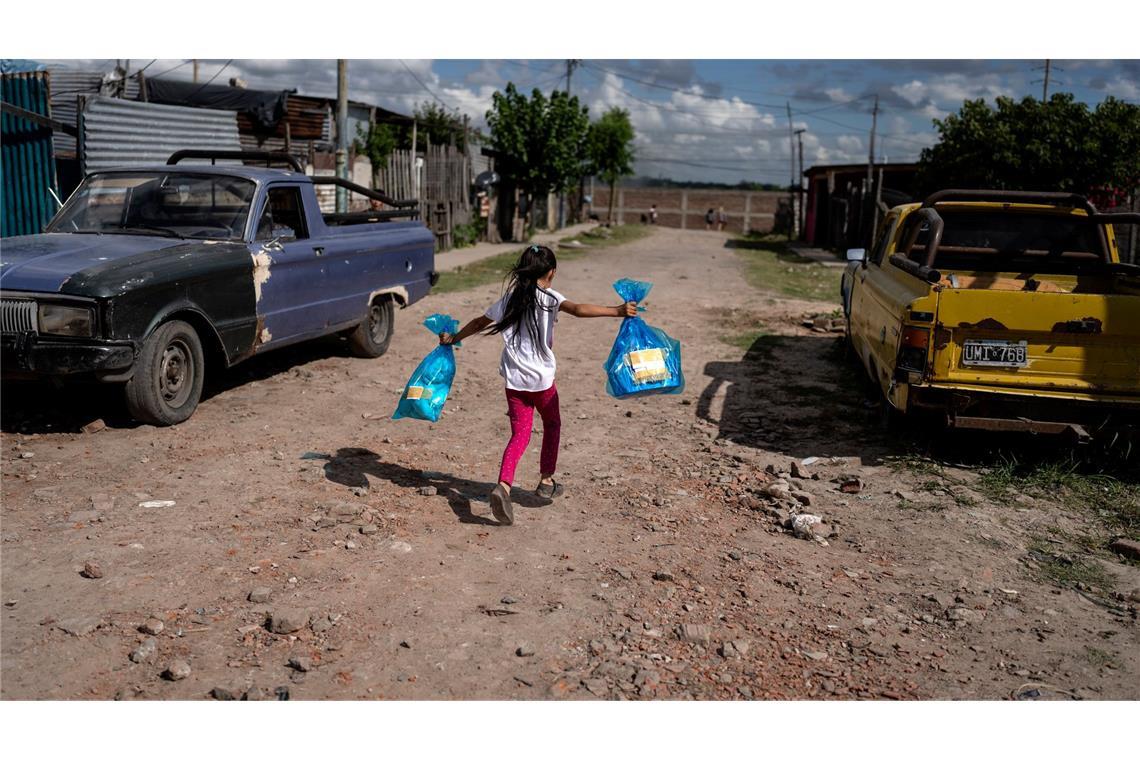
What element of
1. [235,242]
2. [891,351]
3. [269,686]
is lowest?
[269,686]

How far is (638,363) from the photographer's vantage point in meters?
5.50

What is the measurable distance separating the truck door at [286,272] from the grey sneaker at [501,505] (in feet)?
10.7

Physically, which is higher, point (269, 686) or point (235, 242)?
point (235, 242)

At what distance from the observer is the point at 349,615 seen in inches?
158

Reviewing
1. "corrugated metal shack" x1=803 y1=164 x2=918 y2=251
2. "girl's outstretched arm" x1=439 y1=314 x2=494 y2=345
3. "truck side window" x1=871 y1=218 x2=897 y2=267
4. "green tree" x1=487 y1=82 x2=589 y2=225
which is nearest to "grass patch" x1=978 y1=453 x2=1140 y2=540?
"truck side window" x1=871 y1=218 x2=897 y2=267

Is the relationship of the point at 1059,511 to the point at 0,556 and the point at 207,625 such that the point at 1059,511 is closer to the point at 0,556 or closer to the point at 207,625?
the point at 207,625

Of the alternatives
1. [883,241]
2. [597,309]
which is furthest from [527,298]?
[883,241]

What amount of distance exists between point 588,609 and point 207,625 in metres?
1.57

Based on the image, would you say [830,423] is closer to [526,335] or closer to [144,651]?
[526,335]

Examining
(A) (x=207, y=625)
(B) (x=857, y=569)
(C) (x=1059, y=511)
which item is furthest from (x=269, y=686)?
(C) (x=1059, y=511)

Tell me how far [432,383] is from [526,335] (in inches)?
28.3

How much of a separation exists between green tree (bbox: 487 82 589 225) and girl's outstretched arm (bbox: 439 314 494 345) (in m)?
23.7

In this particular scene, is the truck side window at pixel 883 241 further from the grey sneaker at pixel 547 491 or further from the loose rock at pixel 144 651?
the loose rock at pixel 144 651

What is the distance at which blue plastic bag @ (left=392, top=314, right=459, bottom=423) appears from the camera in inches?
216
